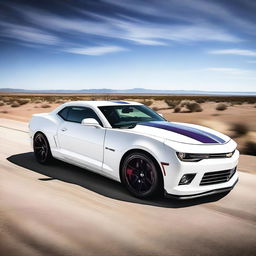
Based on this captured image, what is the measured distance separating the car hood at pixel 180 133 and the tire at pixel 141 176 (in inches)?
15.9

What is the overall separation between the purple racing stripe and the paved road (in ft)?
3.01

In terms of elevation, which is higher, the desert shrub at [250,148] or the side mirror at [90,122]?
the side mirror at [90,122]

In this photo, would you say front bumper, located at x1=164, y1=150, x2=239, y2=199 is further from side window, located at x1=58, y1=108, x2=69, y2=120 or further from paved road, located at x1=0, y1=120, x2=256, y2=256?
side window, located at x1=58, y1=108, x2=69, y2=120

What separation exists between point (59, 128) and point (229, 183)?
11.0ft

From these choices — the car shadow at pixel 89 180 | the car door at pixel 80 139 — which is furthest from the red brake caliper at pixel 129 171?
the car door at pixel 80 139

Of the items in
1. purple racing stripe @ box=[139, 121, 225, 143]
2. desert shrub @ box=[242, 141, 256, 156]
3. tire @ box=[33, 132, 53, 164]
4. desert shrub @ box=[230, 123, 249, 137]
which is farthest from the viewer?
desert shrub @ box=[230, 123, 249, 137]

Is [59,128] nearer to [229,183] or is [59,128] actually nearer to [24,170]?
[24,170]

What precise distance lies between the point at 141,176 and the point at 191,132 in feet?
3.46

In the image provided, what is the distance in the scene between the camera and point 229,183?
15.7 feet

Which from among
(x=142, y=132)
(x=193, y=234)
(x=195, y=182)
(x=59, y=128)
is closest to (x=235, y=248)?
(x=193, y=234)

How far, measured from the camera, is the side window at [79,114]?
588cm

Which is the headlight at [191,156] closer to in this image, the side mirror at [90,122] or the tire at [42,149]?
the side mirror at [90,122]

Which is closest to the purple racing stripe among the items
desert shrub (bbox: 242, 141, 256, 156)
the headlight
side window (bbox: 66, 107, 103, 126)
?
the headlight

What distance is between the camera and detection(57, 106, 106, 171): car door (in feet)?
17.6
